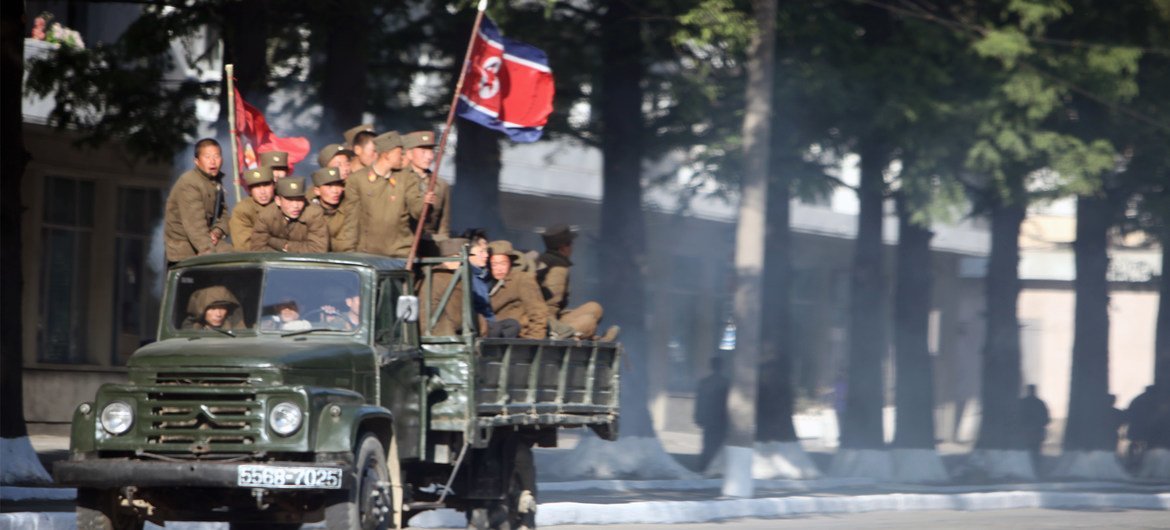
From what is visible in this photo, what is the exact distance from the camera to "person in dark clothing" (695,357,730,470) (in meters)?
26.0

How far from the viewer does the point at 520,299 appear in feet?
46.3

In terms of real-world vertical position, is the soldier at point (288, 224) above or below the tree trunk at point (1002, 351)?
above

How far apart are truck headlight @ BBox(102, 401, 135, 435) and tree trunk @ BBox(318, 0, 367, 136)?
11.4m

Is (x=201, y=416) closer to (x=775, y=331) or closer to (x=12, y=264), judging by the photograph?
(x=12, y=264)

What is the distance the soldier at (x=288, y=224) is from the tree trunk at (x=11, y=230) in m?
7.23

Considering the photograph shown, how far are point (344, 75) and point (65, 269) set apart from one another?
313 inches

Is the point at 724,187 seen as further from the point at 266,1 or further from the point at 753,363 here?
the point at 266,1

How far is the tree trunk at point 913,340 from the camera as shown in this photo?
1096 inches

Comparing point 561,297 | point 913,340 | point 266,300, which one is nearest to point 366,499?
point 266,300

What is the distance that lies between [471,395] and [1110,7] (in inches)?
608

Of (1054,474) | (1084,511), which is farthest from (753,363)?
(1054,474)

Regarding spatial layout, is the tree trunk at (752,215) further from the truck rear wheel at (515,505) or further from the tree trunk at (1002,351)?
the truck rear wheel at (515,505)

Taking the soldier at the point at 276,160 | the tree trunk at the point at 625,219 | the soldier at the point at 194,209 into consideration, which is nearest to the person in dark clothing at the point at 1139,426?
the tree trunk at the point at 625,219

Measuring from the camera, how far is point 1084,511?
69.6 feet
